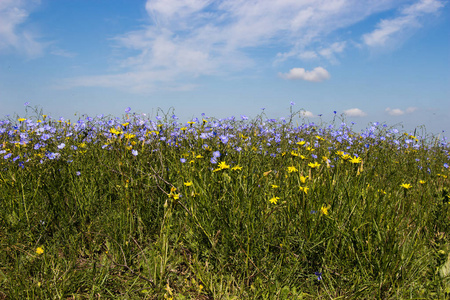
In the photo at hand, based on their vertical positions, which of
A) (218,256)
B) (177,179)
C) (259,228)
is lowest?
(218,256)

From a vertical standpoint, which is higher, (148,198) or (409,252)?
(148,198)

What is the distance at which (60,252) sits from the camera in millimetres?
2082

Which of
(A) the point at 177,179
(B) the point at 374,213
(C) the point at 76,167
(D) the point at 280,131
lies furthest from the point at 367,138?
(C) the point at 76,167

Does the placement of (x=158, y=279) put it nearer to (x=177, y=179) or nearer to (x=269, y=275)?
(x=269, y=275)

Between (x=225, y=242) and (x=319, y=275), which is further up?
(x=225, y=242)

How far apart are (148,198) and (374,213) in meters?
1.59

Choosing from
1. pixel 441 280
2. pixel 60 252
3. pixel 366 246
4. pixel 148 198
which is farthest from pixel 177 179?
pixel 441 280

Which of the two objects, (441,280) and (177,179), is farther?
(177,179)

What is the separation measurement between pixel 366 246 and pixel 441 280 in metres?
0.39

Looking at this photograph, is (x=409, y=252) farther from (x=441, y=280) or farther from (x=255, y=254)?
(x=255, y=254)

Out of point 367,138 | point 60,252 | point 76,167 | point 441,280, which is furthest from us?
point 367,138

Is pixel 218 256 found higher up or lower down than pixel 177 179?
lower down

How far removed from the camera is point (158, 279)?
171cm

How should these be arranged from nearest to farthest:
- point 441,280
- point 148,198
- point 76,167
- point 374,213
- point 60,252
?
point 441,280 → point 374,213 → point 60,252 → point 148,198 → point 76,167
